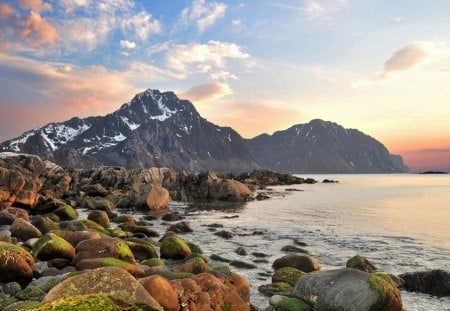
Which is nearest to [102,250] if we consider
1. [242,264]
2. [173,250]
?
[173,250]

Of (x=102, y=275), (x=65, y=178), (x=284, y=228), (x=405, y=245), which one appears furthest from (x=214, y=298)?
(x=65, y=178)

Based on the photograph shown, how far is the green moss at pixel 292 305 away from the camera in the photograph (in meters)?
13.3

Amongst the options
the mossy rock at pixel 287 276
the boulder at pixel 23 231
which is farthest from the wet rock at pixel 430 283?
the boulder at pixel 23 231

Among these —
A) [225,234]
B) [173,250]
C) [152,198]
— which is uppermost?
[152,198]

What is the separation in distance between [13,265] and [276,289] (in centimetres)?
1053

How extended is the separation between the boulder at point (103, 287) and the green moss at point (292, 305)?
6.23 metres

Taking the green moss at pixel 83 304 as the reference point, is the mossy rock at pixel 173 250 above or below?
below

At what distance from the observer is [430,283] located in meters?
17.0

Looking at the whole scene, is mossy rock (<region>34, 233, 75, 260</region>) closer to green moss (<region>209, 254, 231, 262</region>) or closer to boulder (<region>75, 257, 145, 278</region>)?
boulder (<region>75, 257, 145, 278</region>)

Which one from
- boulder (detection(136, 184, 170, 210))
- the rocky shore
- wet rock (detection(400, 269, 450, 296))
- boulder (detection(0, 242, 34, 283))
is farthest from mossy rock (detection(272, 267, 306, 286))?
boulder (detection(136, 184, 170, 210))

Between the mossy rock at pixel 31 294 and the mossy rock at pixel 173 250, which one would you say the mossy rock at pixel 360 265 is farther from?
the mossy rock at pixel 31 294

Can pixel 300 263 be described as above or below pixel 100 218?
below

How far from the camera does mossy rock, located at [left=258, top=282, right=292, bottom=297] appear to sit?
15506mm

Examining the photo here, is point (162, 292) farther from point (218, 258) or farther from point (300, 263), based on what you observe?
point (218, 258)
